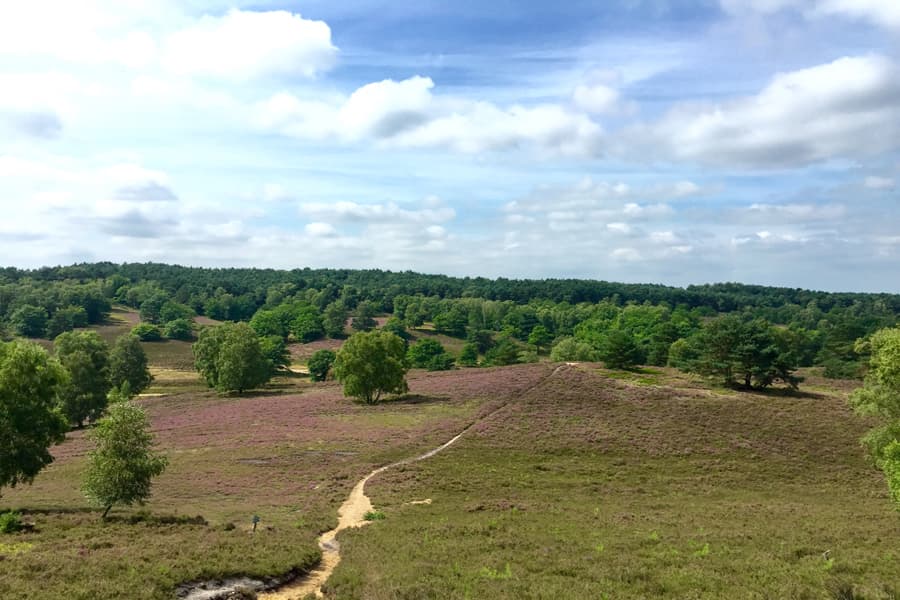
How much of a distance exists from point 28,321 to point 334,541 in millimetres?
188699

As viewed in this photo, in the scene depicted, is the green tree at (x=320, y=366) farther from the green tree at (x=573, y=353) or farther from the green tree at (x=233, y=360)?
the green tree at (x=573, y=353)

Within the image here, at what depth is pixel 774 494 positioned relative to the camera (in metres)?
41.8

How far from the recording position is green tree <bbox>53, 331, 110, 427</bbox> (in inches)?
2864

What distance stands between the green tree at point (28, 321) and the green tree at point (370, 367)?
479ft

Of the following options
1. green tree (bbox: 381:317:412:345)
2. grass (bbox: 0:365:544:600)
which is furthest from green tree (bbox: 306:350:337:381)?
green tree (bbox: 381:317:412:345)

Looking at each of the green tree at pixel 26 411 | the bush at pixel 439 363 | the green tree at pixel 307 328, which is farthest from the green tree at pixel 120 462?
the green tree at pixel 307 328

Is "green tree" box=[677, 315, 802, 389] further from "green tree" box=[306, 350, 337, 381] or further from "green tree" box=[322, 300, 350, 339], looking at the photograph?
"green tree" box=[322, 300, 350, 339]

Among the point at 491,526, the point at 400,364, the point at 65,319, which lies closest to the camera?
the point at 491,526

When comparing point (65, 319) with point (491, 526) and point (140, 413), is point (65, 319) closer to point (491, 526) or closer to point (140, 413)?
point (140, 413)

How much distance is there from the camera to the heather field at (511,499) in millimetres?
19531

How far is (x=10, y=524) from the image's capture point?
87.1 feet

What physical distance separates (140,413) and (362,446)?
24018mm

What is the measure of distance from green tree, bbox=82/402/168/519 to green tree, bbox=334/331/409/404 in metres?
42.9

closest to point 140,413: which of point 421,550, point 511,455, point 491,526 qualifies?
point 421,550
